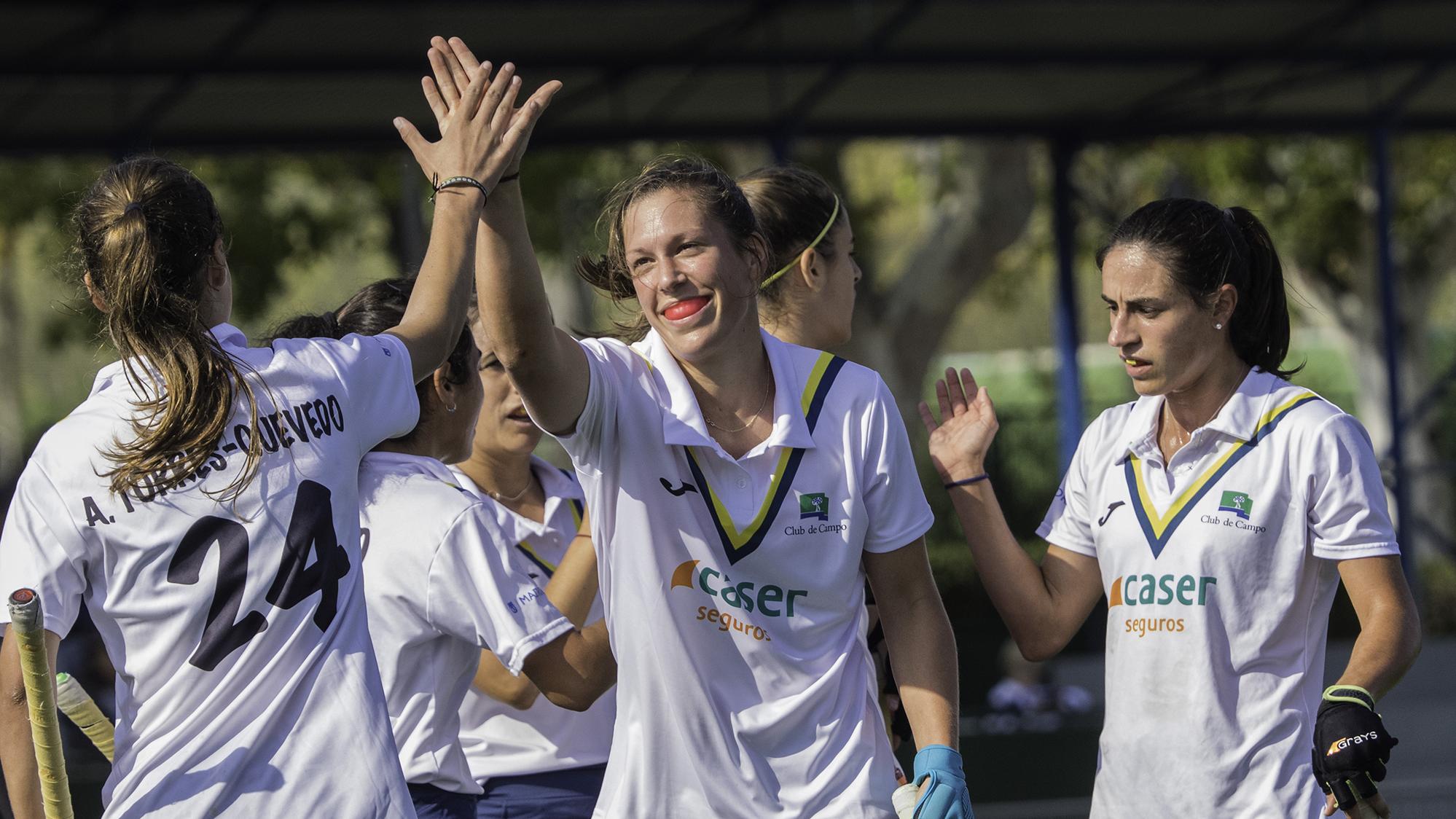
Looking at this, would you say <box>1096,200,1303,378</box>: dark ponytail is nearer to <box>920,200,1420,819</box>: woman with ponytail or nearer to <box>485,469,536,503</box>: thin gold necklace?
<box>920,200,1420,819</box>: woman with ponytail

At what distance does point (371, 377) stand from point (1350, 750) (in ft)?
5.84

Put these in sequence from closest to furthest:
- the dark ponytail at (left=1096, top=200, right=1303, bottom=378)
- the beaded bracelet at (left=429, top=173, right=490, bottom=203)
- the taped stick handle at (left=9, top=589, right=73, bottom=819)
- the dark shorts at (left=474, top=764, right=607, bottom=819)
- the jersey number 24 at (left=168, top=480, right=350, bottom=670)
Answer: the taped stick handle at (left=9, top=589, right=73, bottom=819), the jersey number 24 at (left=168, top=480, right=350, bottom=670), the beaded bracelet at (left=429, top=173, right=490, bottom=203), the dark ponytail at (left=1096, top=200, right=1303, bottom=378), the dark shorts at (left=474, top=764, right=607, bottom=819)

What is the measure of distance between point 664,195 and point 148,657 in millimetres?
1133

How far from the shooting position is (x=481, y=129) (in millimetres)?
2664

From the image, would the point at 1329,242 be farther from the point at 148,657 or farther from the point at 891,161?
the point at 148,657

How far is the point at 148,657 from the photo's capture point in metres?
2.52

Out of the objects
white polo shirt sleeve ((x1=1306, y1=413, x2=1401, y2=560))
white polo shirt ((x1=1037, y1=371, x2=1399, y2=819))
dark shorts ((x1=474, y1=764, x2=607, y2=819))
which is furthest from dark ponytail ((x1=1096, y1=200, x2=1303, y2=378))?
dark shorts ((x1=474, y1=764, x2=607, y2=819))

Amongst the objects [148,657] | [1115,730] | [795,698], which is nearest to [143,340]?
[148,657]

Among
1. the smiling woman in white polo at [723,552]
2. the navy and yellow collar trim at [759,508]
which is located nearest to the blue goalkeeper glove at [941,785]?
the smiling woman in white polo at [723,552]

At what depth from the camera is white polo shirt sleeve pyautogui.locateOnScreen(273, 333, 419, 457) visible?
2.67m

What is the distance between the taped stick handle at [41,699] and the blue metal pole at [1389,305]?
10469 millimetres

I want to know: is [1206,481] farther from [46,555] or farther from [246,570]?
[46,555]

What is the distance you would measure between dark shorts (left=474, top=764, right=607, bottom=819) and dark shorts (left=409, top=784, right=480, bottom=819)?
297 millimetres

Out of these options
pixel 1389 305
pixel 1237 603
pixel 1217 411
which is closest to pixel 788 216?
pixel 1217 411
